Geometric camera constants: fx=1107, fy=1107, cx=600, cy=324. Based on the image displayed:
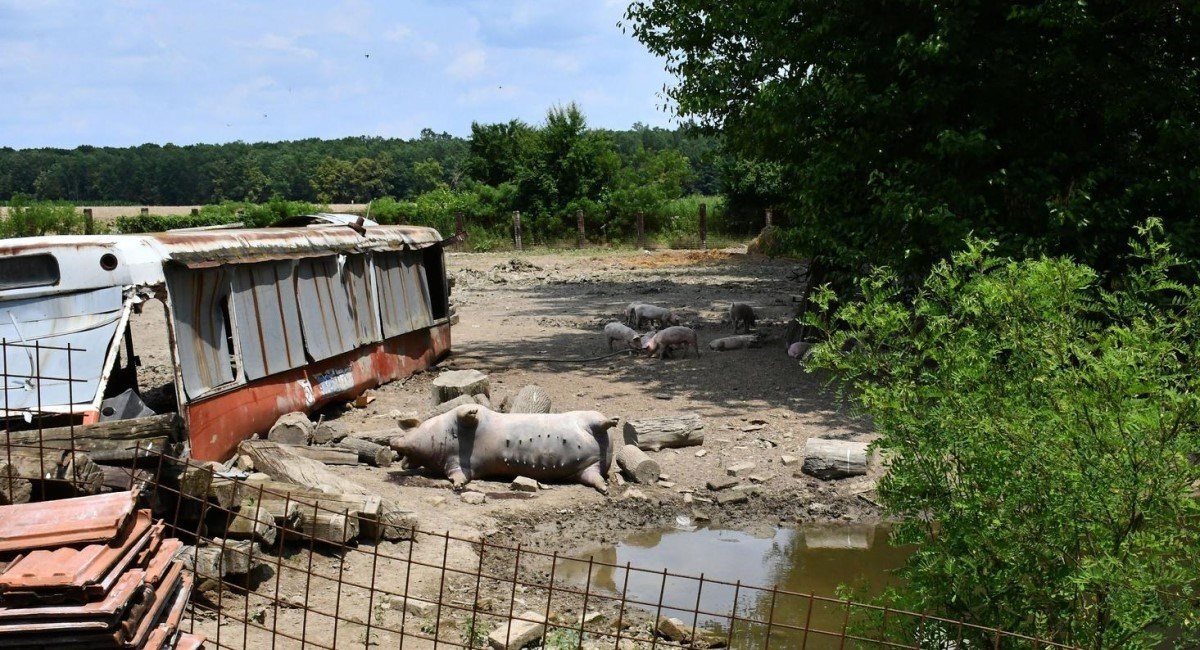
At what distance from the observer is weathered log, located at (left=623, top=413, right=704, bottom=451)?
11.0 metres

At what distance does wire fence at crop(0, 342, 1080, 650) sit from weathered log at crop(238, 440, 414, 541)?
70 millimetres

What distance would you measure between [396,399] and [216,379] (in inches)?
135

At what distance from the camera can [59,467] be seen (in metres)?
5.89

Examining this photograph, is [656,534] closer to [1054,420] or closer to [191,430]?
[191,430]

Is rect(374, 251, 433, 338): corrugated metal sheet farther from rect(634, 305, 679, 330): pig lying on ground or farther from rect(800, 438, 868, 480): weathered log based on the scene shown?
rect(800, 438, 868, 480): weathered log

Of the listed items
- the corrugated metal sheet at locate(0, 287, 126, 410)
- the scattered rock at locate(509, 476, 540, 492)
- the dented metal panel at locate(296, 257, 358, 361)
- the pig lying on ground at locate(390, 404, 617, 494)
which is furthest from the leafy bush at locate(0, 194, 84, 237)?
the scattered rock at locate(509, 476, 540, 492)

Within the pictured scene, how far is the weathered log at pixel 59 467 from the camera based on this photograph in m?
5.77

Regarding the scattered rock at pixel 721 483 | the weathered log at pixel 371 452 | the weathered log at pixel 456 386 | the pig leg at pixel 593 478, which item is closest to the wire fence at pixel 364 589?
the pig leg at pixel 593 478

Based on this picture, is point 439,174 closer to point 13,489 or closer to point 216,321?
point 216,321

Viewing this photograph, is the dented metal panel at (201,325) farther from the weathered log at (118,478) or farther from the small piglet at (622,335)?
the small piglet at (622,335)

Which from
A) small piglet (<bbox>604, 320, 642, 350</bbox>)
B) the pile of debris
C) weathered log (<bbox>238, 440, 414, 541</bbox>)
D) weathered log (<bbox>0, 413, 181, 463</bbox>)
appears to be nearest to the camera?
the pile of debris

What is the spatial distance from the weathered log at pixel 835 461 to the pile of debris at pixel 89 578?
6.46 metres

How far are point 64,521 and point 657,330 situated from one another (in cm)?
1284

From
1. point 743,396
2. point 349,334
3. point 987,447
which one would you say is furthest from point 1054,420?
point 349,334
